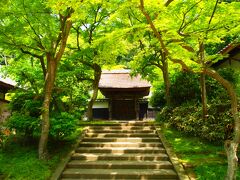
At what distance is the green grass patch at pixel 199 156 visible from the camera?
33.2ft

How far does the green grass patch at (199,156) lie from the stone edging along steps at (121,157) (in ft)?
1.29

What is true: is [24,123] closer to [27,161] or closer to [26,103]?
[26,103]

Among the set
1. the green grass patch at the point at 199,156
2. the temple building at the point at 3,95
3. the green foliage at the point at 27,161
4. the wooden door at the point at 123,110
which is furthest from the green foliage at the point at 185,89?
the temple building at the point at 3,95

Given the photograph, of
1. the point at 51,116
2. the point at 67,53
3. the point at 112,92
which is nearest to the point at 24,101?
the point at 51,116

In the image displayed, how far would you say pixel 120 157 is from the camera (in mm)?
12109

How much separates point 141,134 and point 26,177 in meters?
6.18

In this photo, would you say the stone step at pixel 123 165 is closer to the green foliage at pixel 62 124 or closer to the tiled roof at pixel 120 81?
the green foliage at pixel 62 124

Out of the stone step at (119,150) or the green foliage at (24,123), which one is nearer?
the green foliage at (24,123)

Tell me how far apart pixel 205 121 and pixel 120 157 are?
4307mm

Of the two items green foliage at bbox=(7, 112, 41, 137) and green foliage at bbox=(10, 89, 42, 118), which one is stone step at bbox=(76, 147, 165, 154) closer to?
green foliage at bbox=(7, 112, 41, 137)

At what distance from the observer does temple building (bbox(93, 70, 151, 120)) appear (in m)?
23.2

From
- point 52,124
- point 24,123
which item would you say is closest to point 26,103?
point 24,123

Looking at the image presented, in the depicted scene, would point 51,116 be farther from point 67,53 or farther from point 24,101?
point 67,53

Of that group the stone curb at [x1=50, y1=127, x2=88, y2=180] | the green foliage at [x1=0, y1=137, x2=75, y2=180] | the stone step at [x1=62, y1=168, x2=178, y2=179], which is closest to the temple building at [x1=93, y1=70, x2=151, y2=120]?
the stone curb at [x1=50, y1=127, x2=88, y2=180]
